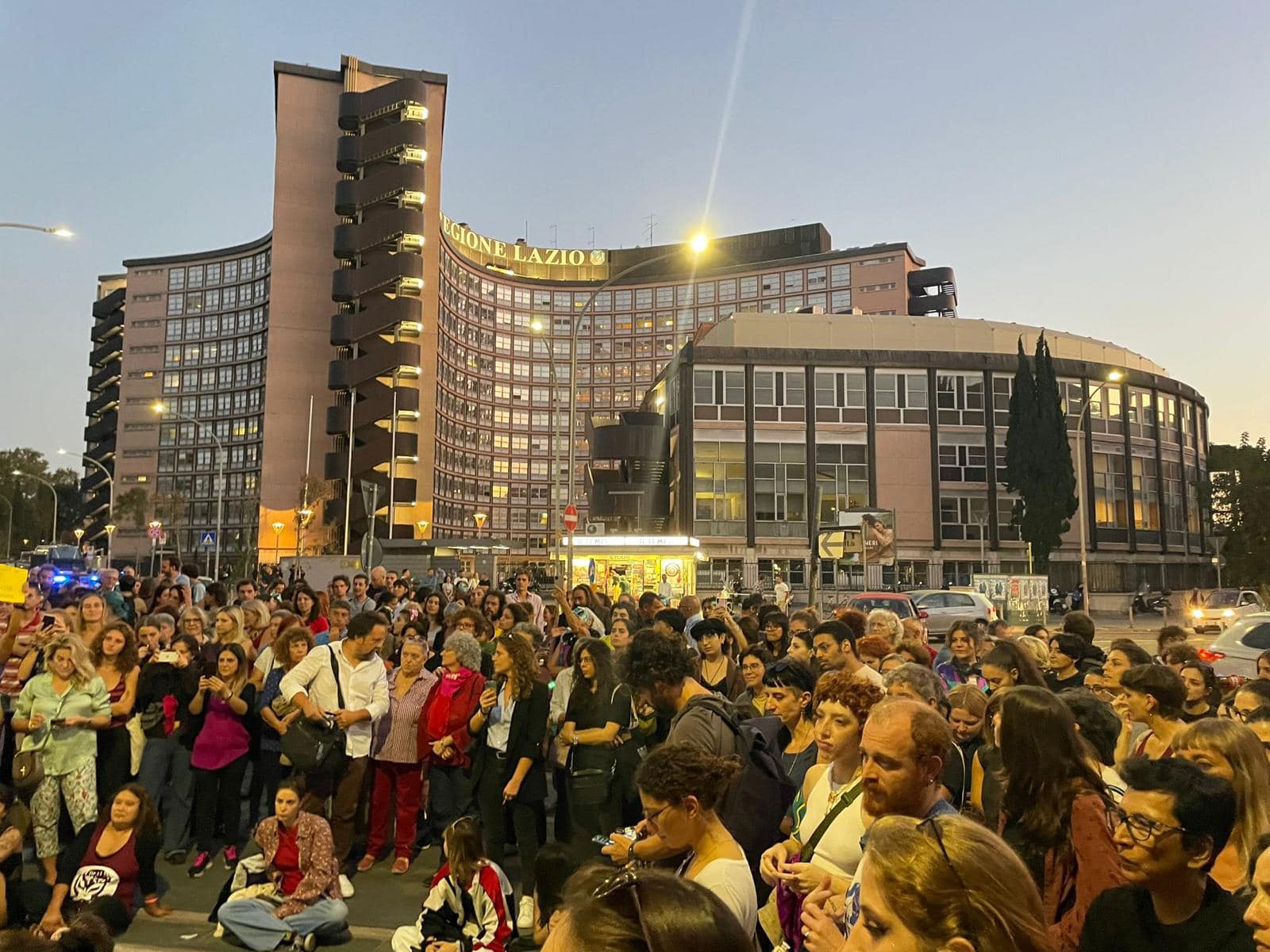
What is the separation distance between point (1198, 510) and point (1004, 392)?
2265cm

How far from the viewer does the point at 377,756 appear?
753 cm

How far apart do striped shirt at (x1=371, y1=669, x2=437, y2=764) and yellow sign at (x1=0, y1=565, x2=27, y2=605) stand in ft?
10.8

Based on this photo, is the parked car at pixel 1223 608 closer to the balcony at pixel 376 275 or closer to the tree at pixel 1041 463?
the tree at pixel 1041 463

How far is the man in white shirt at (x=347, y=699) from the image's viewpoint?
723 centimetres

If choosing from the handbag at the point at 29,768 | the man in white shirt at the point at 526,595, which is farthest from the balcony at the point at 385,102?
the handbag at the point at 29,768

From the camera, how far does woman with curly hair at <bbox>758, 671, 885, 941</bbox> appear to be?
315cm

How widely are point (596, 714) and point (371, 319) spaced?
63.3 metres

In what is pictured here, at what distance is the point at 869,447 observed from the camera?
50.2m

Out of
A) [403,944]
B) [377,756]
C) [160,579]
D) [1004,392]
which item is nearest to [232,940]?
[403,944]

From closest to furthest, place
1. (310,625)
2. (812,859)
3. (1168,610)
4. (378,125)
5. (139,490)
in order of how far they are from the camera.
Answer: (812,859) < (310,625) < (1168,610) < (378,125) < (139,490)

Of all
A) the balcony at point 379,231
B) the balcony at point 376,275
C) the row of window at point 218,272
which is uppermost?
the row of window at point 218,272

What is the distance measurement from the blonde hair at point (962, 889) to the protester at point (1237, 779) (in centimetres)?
192

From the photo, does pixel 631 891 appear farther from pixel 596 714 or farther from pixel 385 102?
pixel 385 102

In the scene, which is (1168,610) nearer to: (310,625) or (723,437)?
(723,437)
